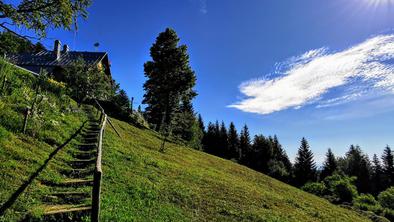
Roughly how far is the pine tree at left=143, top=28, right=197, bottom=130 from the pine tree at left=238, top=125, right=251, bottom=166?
5665 centimetres

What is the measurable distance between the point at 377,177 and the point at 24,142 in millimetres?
109544

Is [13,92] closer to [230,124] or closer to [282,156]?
[230,124]

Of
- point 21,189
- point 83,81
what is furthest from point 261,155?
point 21,189

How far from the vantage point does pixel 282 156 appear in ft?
362

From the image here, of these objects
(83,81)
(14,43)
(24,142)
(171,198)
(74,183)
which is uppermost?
(83,81)

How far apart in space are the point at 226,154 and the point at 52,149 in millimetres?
88035

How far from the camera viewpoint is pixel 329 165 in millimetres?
94812

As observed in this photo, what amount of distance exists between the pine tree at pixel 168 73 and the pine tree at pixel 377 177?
7597cm

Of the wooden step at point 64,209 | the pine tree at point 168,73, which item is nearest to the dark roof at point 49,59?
the pine tree at point 168,73

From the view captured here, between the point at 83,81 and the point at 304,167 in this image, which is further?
the point at 304,167

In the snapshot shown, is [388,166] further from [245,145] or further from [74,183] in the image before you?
[74,183]

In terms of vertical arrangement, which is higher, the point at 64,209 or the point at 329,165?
the point at 329,165

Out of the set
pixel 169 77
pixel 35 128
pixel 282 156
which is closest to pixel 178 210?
A: pixel 35 128

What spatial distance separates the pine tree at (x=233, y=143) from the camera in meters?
101
